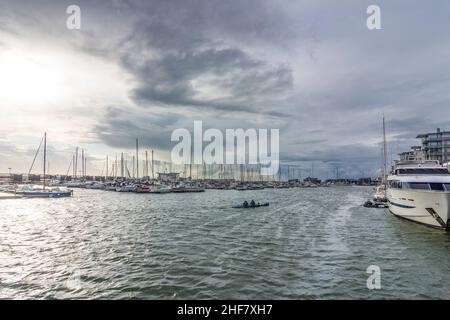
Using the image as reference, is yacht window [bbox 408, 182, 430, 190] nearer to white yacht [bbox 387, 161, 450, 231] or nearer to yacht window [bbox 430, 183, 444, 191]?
white yacht [bbox 387, 161, 450, 231]

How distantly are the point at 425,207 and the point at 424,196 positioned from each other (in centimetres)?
126

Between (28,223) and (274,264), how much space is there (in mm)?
35211

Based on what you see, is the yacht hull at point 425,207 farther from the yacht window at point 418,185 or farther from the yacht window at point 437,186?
the yacht window at point 437,186

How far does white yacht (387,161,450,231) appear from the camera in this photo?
28.3 meters

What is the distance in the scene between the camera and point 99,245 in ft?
80.3

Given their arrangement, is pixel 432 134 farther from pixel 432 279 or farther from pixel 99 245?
pixel 99 245

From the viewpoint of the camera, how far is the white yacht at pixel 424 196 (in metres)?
28.3

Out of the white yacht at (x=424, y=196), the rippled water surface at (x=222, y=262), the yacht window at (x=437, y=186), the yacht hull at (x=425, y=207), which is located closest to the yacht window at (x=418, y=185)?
the white yacht at (x=424, y=196)

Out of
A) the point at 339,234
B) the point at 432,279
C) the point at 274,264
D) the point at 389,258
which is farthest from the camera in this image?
the point at 339,234

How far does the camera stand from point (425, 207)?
30.2 metres

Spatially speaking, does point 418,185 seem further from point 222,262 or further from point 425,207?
point 222,262

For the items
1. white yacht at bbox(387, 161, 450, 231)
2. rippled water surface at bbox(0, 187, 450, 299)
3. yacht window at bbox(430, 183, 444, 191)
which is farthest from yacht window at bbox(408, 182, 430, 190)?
rippled water surface at bbox(0, 187, 450, 299)

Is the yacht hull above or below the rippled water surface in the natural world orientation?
above
